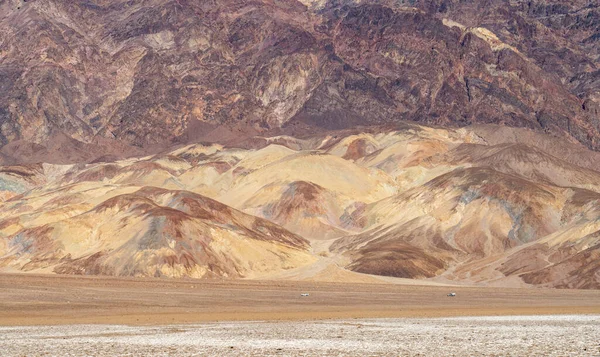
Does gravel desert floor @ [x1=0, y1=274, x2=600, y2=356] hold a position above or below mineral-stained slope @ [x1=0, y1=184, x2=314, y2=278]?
above

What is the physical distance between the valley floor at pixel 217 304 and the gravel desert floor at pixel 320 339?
749 cm

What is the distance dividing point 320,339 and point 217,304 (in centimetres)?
4050

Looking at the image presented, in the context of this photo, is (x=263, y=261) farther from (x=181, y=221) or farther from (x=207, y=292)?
(x=207, y=292)

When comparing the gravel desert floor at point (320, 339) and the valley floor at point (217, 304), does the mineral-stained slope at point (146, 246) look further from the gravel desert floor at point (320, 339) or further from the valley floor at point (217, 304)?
the gravel desert floor at point (320, 339)

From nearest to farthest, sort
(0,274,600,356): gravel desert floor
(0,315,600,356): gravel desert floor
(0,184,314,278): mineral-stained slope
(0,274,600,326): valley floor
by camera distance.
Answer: (0,315,600,356): gravel desert floor < (0,274,600,356): gravel desert floor < (0,274,600,326): valley floor < (0,184,314,278): mineral-stained slope

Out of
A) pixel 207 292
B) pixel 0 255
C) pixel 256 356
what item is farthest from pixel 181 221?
pixel 256 356

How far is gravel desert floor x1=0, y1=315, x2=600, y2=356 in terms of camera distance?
→ 3491 cm

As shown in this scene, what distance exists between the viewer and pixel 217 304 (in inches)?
3179

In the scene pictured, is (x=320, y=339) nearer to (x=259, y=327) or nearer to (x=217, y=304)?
(x=259, y=327)

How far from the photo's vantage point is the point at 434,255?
7136 inches

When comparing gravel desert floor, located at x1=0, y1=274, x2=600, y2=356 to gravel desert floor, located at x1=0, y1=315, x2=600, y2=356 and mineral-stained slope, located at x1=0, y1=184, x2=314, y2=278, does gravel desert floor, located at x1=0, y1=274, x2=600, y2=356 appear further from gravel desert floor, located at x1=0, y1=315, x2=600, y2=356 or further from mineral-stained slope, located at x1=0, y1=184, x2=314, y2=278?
mineral-stained slope, located at x1=0, y1=184, x2=314, y2=278

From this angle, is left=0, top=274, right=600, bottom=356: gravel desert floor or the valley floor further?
the valley floor

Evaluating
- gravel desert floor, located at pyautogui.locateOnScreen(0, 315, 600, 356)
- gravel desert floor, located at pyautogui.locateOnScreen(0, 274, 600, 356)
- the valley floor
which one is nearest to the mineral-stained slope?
the valley floor

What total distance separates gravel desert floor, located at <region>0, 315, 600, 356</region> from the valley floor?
24.6 ft
